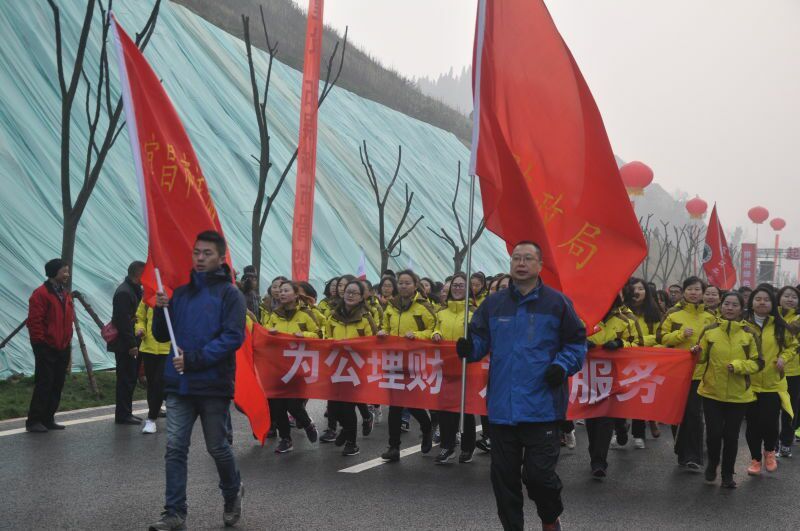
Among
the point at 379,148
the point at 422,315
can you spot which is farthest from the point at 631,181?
the point at 422,315

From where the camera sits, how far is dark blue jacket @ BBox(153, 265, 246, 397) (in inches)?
235

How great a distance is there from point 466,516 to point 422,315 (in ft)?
11.3

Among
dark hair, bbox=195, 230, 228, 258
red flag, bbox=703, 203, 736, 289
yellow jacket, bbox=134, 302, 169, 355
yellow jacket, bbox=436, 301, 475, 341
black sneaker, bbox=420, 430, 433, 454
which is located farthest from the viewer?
red flag, bbox=703, 203, 736, 289

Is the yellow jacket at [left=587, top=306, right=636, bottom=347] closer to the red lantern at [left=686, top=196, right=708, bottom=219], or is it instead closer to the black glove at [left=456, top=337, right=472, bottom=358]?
the black glove at [left=456, top=337, right=472, bottom=358]

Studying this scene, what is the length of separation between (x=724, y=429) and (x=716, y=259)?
1600cm

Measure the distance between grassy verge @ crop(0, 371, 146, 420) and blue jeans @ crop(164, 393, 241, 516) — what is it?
221 inches

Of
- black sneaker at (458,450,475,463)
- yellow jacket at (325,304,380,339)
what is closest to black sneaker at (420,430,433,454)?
black sneaker at (458,450,475,463)

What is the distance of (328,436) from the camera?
999 cm

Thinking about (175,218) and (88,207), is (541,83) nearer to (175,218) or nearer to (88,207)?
(175,218)

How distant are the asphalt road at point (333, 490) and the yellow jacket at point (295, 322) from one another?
1.14 m

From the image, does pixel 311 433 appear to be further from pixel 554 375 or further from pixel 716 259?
pixel 716 259

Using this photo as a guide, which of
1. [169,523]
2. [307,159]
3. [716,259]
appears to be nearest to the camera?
[169,523]

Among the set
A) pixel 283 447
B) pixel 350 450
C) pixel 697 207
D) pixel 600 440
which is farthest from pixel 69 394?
pixel 697 207

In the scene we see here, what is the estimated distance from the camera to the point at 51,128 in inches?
841
